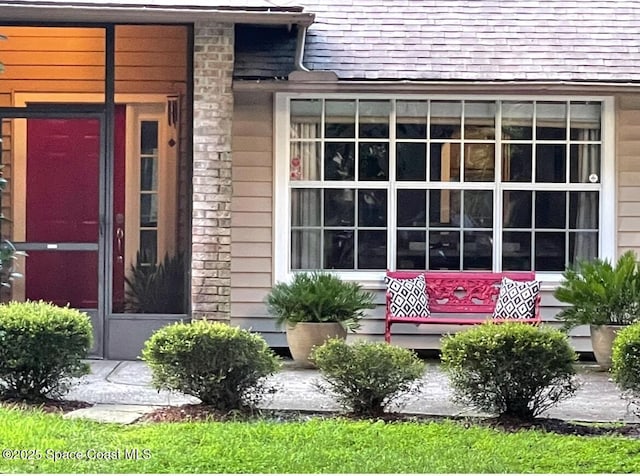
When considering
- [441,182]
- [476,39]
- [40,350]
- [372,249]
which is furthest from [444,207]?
[40,350]

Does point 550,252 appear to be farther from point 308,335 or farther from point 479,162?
point 308,335

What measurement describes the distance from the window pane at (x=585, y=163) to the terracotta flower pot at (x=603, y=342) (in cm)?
177

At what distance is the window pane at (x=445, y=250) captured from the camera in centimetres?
1098

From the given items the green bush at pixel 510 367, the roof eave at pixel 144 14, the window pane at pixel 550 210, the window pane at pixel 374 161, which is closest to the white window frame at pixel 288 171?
the window pane at pixel 550 210

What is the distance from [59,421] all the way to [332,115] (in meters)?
5.10

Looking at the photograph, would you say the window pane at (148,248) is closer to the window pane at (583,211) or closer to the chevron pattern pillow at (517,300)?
the chevron pattern pillow at (517,300)

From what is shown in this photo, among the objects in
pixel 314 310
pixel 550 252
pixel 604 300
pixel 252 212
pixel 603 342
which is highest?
pixel 252 212

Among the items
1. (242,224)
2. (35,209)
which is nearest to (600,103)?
(242,224)

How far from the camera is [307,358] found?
388 inches

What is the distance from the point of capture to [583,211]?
36.0 ft

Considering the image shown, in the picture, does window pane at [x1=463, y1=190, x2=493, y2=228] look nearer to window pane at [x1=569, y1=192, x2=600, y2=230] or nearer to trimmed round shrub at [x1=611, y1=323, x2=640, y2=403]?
window pane at [x1=569, y1=192, x2=600, y2=230]

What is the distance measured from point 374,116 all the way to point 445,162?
881mm

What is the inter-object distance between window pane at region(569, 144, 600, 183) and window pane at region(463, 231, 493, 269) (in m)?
1.09

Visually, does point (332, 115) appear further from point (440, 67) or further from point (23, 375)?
point (23, 375)
